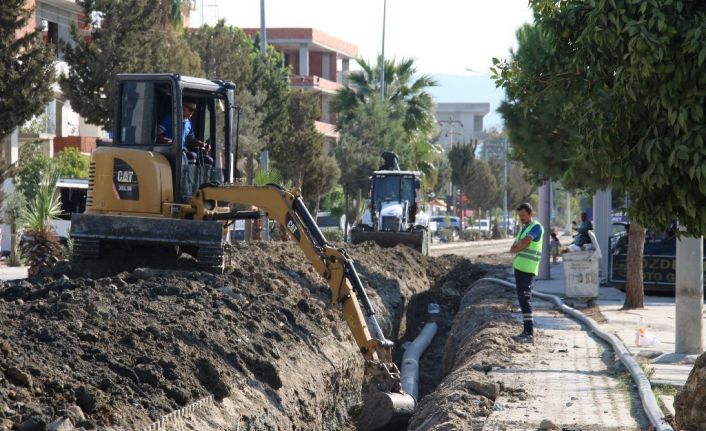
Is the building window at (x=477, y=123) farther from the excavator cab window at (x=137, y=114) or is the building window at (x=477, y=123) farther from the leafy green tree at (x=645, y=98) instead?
the leafy green tree at (x=645, y=98)

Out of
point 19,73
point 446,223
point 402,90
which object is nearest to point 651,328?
point 19,73

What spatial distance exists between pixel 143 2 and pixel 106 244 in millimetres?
15498

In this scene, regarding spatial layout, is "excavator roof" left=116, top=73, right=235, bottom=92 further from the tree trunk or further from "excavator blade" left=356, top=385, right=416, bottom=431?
the tree trunk

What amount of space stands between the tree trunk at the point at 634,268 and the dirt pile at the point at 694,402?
12.2m

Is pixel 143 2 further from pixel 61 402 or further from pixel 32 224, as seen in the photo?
pixel 61 402

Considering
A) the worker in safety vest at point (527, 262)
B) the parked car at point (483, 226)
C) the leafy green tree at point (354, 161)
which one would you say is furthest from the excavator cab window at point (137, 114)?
the parked car at point (483, 226)

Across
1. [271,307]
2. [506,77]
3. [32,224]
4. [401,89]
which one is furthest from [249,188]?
[401,89]

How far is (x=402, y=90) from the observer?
56.5m

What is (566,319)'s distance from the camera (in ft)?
63.0

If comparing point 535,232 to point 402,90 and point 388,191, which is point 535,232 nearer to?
point 388,191

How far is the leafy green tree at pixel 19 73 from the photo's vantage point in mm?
27047

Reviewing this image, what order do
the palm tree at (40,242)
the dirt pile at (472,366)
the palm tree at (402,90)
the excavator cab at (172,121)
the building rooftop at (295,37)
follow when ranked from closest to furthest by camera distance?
the dirt pile at (472,366) → the excavator cab at (172,121) → the palm tree at (40,242) → the palm tree at (402,90) → the building rooftop at (295,37)

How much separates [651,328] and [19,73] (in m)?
16.2

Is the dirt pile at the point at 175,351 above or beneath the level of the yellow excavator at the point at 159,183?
beneath
